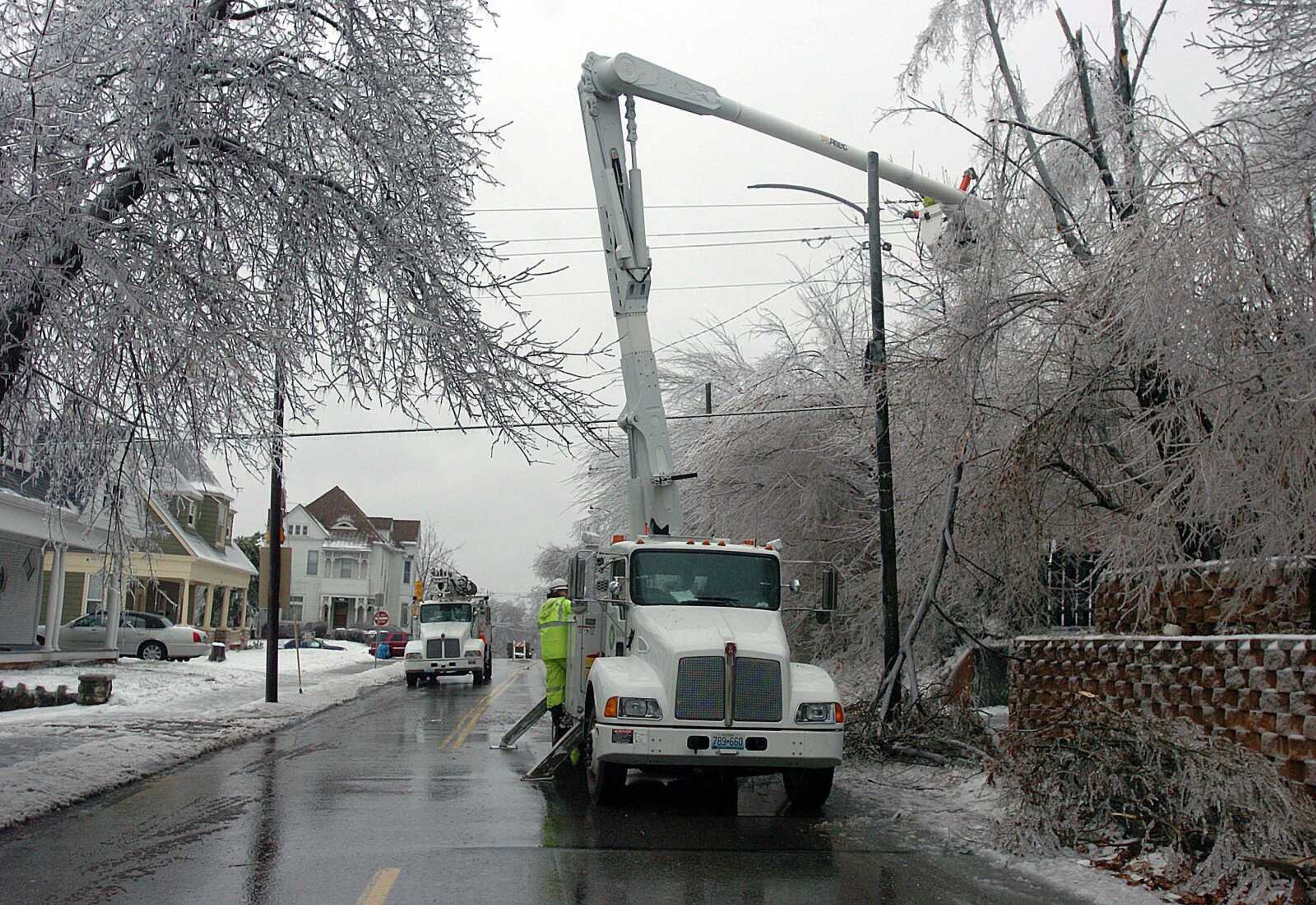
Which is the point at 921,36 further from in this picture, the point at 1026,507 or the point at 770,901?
the point at 770,901

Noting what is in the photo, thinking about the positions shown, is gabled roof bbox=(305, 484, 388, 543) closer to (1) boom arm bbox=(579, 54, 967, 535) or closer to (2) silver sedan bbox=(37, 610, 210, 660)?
(2) silver sedan bbox=(37, 610, 210, 660)

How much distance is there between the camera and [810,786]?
1094cm

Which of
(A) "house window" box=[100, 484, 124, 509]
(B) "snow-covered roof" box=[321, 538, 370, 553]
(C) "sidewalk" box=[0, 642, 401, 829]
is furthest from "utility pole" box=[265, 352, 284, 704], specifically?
(B) "snow-covered roof" box=[321, 538, 370, 553]

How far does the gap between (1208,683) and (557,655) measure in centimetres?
729

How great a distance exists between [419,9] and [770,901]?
7.92 meters

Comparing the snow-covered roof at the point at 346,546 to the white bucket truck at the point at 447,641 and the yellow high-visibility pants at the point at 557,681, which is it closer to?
the white bucket truck at the point at 447,641

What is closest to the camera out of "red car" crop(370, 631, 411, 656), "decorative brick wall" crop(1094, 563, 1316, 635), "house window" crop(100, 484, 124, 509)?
"decorative brick wall" crop(1094, 563, 1316, 635)

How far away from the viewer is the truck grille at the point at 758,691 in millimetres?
10656

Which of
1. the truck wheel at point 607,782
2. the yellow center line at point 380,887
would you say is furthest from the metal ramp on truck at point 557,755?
the yellow center line at point 380,887

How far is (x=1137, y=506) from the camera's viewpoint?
1148 centimetres

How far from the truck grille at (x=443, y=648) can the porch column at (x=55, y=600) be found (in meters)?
8.67

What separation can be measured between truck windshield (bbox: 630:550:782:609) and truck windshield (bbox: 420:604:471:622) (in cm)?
2058

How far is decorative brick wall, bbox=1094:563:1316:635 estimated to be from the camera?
32.3ft

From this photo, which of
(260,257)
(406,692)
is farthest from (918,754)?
(406,692)
